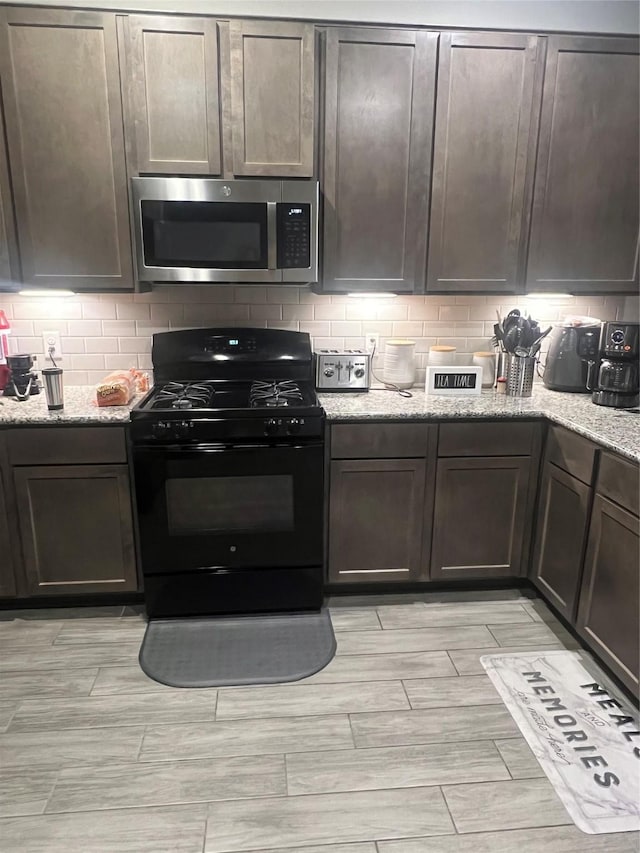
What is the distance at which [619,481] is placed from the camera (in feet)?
6.61

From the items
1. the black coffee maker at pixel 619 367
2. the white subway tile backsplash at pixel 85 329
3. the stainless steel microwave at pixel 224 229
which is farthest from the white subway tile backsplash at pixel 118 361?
the black coffee maker at pixel 619 367

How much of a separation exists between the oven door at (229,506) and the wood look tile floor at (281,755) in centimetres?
41

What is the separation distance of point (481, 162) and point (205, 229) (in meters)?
1.26

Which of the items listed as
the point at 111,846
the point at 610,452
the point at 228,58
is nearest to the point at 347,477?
the point at 610,452

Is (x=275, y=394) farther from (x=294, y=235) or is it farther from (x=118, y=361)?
(x=118, y=361)

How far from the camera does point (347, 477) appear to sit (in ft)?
8.26

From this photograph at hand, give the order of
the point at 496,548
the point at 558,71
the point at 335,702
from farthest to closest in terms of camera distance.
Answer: the point at 496,548 → the point at 558,71 → the point at 335,702

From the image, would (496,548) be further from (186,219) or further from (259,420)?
(186,219)

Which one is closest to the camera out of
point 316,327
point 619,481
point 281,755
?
point 281,755

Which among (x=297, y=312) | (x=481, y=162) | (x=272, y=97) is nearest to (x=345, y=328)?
(x=297, y=312)

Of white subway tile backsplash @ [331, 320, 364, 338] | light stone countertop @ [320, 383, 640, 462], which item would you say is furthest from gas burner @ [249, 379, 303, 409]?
white subway tile backsplash @ [331, 320, 364, 338]

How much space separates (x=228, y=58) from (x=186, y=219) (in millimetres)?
668

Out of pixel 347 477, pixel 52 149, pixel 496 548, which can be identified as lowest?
pixel 496 548

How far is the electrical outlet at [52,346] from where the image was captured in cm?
282
